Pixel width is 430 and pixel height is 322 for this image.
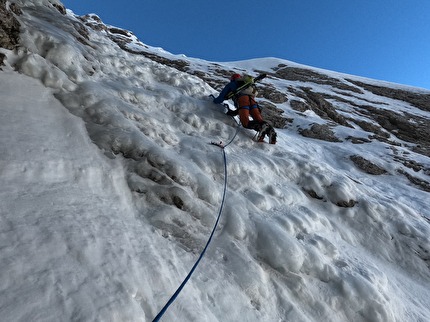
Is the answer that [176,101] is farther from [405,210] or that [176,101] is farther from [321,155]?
[405,210]

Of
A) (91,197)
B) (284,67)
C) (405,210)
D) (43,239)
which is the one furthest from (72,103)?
(284,67)

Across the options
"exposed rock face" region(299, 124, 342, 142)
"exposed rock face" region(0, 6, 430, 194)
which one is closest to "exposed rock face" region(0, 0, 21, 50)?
"exposed rock face" region(0, 6, 430, 194)

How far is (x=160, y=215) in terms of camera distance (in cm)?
380

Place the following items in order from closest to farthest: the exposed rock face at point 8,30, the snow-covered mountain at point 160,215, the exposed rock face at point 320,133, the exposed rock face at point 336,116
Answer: the snow-covered mountain at point 160,215, the exposed rock face at point 8,30, the exposed rock face at point 336,116, the exposed rock face at point 320,133

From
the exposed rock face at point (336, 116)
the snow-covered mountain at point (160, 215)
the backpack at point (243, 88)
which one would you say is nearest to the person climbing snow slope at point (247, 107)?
the backpack at point (243, 88)

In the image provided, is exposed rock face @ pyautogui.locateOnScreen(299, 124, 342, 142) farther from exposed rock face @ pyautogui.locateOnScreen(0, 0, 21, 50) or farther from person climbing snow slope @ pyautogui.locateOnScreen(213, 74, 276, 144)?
exposed rock face @ pyautogui.locateOnScreen(0, 0, 21, 50)

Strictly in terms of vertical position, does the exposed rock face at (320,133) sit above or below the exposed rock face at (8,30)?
above

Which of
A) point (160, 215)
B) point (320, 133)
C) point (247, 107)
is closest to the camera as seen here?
point (160, 215)

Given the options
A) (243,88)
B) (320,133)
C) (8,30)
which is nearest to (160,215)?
(8,30)

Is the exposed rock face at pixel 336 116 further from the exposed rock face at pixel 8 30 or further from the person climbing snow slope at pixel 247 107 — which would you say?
the person climbing snow slope at pixel 247 107

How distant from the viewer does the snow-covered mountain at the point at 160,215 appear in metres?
2.50

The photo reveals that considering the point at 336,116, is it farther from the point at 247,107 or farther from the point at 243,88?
the point at 247,107

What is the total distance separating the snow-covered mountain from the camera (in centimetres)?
250

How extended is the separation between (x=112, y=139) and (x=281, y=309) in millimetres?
3278
